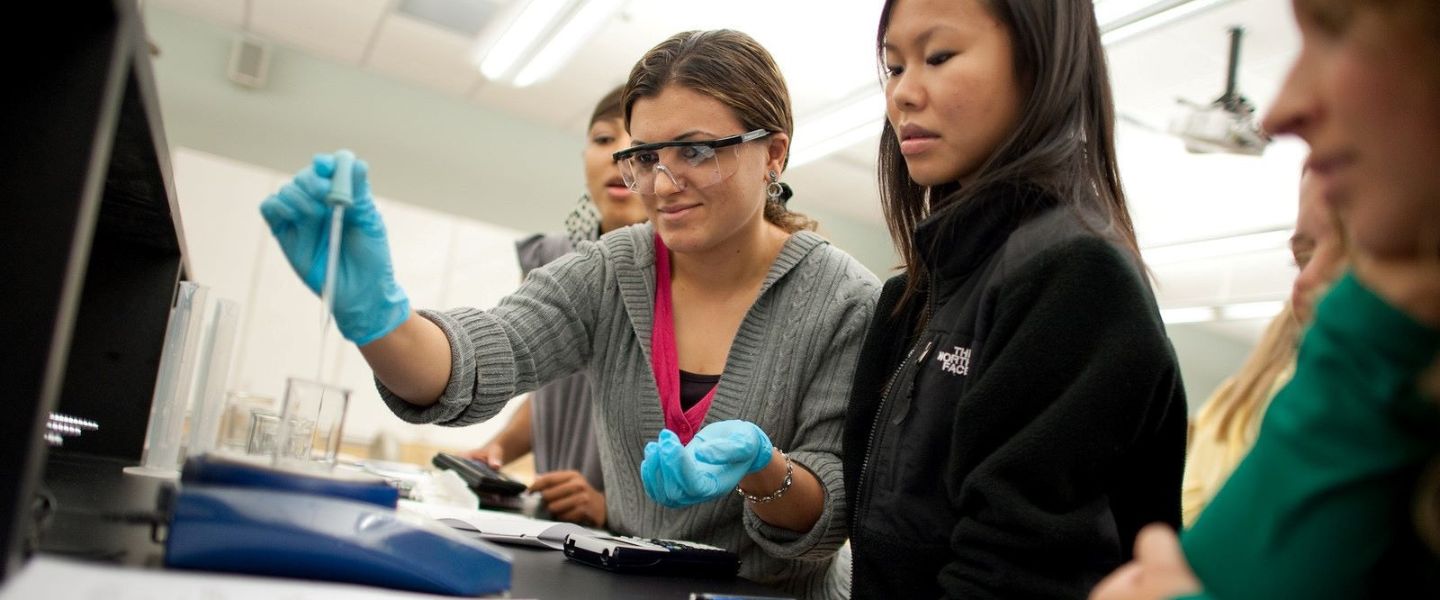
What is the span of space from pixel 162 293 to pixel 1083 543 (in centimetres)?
122

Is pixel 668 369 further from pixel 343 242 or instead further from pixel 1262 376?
pixel 1262 376

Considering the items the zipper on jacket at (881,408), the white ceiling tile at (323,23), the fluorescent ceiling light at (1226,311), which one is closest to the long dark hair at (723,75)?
the zipper on jacket at (881,408)

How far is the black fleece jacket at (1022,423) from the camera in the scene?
747 mm

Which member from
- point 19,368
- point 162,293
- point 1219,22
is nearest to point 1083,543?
point 19,368

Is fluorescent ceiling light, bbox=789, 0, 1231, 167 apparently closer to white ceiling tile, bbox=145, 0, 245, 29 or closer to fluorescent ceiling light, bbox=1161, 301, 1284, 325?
white ceiling tile, bbox=145, 0, 245, 29

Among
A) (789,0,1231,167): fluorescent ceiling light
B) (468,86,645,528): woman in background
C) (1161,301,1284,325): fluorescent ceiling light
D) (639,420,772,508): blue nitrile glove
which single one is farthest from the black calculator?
(1161,301,1284,325): fluorescent ceiling light

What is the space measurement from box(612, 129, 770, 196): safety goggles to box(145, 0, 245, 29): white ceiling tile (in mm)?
4118

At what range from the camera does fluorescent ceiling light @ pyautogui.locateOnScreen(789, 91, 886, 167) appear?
407 centimetres

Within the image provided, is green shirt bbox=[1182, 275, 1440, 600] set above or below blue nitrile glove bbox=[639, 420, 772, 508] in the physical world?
above

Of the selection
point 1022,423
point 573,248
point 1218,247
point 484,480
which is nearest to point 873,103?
point 573,248

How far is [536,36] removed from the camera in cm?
377

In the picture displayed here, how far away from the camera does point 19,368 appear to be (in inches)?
20.0

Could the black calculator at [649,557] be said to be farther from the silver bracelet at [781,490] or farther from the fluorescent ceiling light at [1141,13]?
the fluorescent ceiling light at [1141,13]

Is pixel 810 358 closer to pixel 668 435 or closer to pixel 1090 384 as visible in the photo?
pixel 668 435
